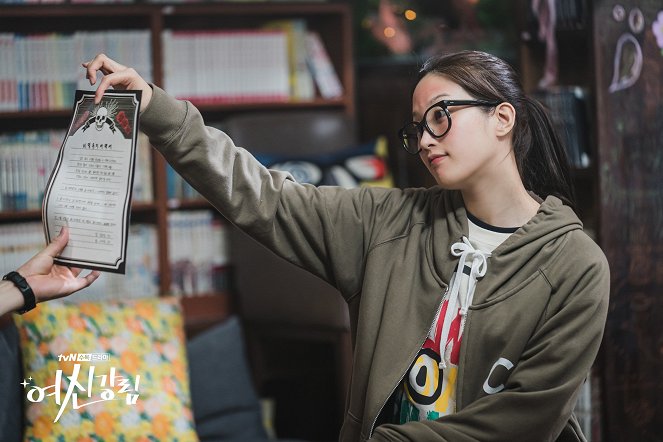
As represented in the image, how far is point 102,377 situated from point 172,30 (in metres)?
1.60

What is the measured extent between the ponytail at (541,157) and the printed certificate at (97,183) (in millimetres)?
756

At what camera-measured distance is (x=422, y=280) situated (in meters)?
1.74

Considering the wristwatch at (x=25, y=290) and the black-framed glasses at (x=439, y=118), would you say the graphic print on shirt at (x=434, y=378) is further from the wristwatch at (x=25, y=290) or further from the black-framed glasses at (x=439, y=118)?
the wristwatch at (x=25, y=290)

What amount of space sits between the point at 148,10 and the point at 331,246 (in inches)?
72.2

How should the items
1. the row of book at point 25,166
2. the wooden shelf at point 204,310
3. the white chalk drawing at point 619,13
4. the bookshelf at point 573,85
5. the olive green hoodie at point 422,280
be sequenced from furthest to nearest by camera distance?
1. the wooden shelf at point 204,310
2. the row of book at point 25,166
3. the bookshelf at point 573,85
4. the white chalk drawing at point 619,13
5. the olive green hoodie at point 422,280

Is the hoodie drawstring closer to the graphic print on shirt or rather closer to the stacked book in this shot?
the graphic print on shirt

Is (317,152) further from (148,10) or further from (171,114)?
(171,114)

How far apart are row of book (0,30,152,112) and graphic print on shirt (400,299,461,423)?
200 centimetres

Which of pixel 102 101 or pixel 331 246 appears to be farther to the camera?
pixel 331 246

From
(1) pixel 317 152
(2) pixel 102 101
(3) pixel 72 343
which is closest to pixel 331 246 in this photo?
(2) pixel 102 101

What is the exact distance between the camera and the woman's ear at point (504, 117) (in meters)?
1.72

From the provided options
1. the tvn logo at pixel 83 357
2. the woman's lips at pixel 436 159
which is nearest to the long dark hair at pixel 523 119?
the woman's lips at pixel 436 159

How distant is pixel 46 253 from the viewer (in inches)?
65.5

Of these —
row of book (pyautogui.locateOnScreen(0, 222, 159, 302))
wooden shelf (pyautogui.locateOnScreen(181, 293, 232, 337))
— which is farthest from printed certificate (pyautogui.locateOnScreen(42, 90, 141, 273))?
wooden shelf (pyautogui.locateOnScreen(181, 293, 232, 337))
